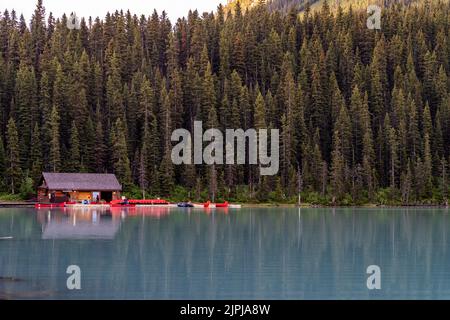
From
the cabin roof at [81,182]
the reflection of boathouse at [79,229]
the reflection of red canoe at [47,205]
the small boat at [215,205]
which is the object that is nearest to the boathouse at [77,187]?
the cabin roof at [81,182]

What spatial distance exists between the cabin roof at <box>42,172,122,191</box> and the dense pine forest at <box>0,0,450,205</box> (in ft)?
18.2

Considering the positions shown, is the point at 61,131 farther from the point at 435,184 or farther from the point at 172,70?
the point at 435,184

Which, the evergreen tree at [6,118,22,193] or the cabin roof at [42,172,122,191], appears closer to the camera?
the cabin roof at [42,172,122,191]

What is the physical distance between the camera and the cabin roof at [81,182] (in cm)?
10312

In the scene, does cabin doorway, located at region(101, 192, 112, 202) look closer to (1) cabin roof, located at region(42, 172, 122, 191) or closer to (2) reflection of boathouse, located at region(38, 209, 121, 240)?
(1) cabin roof, located at region(42, 172, 122, 191)

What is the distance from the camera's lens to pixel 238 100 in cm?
13738

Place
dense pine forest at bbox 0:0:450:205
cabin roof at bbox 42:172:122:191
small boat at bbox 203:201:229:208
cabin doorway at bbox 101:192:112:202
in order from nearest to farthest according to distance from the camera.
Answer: small boat at bbox 203:201:229:208 → cabin roof at bbox 42:172:122:191 → cabin doorway at bbox 101:192:112:202 → dense pine forest at bbox 0:0:450:205

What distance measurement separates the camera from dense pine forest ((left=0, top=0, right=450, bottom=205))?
11725 centimetres

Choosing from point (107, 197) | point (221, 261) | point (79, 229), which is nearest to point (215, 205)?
point (107, 197)

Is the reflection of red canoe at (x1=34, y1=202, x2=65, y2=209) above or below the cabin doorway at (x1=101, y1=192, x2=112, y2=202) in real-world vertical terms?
below

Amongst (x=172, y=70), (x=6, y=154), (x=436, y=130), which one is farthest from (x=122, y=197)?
(x=436, y=130)

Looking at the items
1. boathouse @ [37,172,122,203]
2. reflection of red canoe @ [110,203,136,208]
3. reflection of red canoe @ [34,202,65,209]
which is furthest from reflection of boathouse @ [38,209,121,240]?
boathouse @ [37,172,122,203]

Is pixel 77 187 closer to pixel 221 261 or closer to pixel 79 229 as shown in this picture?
pixel 79 229

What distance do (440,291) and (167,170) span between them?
9019 cm
